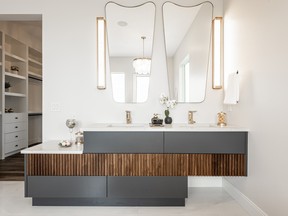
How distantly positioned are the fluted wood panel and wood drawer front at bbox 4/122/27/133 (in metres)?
2.91

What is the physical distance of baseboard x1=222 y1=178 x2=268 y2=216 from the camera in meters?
2.11

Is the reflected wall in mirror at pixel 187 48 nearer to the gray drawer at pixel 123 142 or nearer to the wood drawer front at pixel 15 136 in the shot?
the gray drawer at pixel 123 142

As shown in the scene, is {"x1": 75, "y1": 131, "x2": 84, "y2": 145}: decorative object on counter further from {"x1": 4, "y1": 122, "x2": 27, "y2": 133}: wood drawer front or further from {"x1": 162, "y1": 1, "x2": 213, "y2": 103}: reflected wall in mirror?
{"x1": 4, "y1": 122, "x2": 27, "y2": 133}: wood drawer front

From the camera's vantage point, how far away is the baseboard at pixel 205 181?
10.0ft

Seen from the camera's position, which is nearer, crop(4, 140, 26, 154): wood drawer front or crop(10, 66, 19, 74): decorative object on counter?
crop(4, 140, 26, 154): wood drawer front

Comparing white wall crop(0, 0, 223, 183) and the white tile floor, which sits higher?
white wall crop(0, 0, 223, 183)

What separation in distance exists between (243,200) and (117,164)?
1.35 m

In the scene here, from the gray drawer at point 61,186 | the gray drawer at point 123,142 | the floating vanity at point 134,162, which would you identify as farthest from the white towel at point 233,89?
the gray drawer at point 61,186

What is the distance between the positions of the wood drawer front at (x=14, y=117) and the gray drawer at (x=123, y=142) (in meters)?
3.22

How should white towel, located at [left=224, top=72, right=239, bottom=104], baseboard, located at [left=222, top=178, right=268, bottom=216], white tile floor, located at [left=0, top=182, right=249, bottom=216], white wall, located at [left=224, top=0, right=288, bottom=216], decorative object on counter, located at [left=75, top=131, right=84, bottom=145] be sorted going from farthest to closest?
decorative object on counter, located at [left=75, top=131, right=84, bottom=145], white towel, located at [left=224, top=72, right=239, bottom=104], white tile floor, located at [left=0, top=182, right=249, bottom=216], baseboard, located at [left=222, top=178, right=268, bottom=216], white wall, located at [left=224, top=0, right=288, bottom=216]

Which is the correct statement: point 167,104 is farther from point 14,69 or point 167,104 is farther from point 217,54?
point 14,69

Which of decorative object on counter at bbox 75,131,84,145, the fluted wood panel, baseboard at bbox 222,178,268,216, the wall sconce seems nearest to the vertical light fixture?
decorative object on counter at bbox 75,131,84,145

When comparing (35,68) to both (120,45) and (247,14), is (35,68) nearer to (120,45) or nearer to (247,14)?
(120,45)

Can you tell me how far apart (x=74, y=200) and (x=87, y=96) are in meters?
1.24
